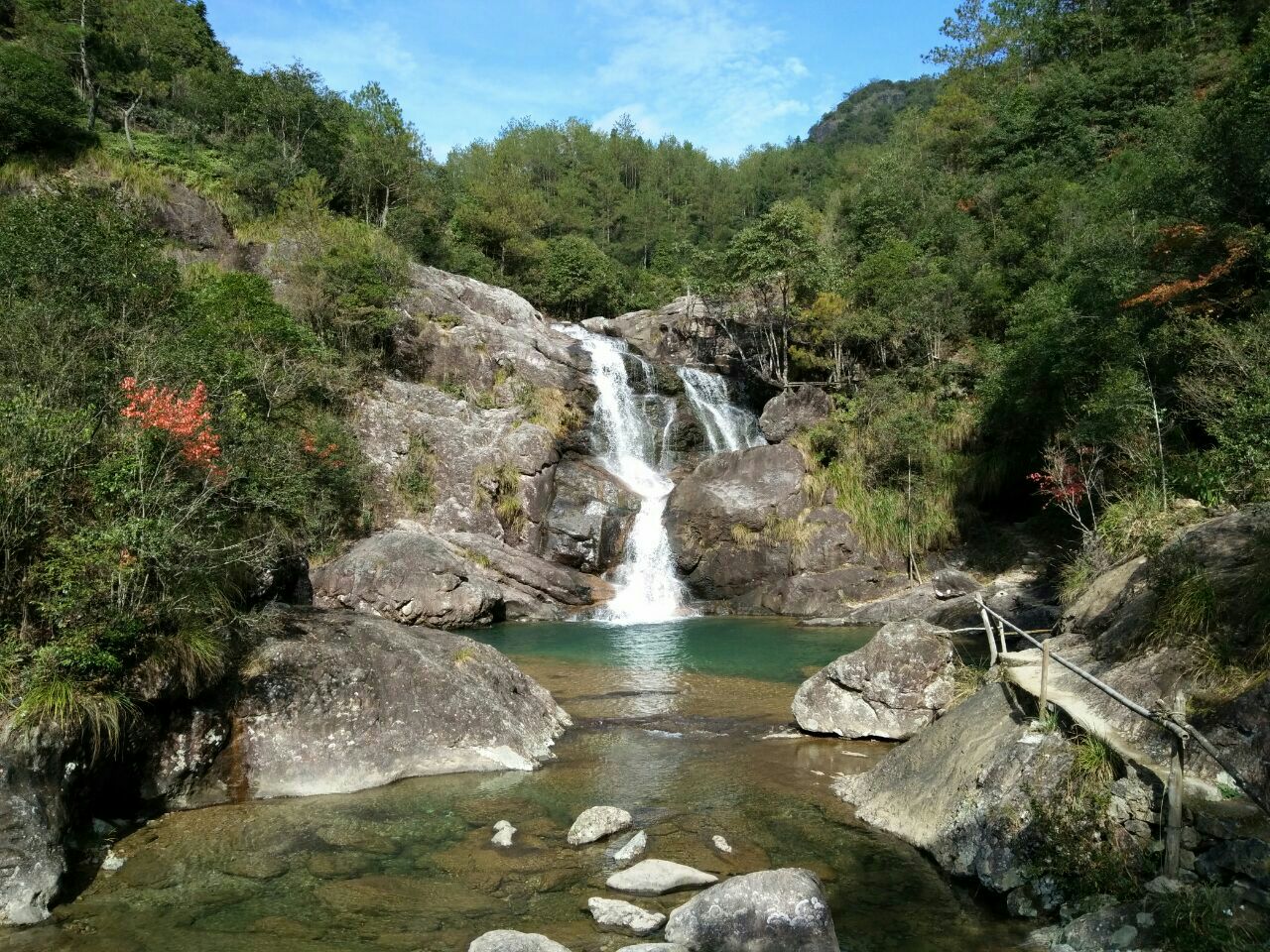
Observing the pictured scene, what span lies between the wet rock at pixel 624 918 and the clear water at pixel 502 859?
0.38 feet

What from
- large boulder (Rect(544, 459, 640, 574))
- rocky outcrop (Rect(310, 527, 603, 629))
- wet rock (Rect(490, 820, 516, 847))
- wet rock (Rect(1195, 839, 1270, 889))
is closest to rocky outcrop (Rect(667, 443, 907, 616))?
large boulder (Rect(544, 459, 640, 574))

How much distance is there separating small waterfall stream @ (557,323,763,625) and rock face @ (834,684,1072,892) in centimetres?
1390

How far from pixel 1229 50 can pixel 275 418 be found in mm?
39367

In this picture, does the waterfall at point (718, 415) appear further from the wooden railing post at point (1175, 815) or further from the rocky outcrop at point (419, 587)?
the wooden railing post at point (1175, 815)

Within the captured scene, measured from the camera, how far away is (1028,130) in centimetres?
3575

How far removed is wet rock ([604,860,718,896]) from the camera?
6508 millimetres

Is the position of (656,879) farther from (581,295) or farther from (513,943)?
(581,295)

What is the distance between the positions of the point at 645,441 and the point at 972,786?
75.7ft

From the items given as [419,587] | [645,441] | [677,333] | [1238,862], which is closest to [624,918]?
[1238,862]

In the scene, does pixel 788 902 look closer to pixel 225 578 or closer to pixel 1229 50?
pixel 225 578

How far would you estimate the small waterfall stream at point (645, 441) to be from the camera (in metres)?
23.9

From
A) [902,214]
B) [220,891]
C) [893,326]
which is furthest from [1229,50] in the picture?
[220,891]

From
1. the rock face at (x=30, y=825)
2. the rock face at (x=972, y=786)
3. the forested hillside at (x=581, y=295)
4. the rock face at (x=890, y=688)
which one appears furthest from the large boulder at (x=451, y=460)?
the rock face at (x=30, y=825)

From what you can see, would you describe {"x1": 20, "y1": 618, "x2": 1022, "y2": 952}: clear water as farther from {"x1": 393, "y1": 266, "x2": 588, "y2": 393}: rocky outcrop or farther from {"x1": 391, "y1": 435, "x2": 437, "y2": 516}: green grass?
{"x1": 393, "y1": 266, "x2": 588, "y2": 393}: rocky outcrop
